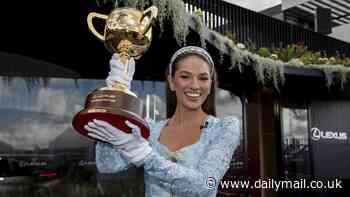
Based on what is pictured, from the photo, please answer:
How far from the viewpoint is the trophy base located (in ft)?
4.74

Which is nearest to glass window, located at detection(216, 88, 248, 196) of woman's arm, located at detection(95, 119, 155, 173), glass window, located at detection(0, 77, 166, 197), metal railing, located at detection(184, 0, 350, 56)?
metal railing, located at detection(184, 0, 350, 56)

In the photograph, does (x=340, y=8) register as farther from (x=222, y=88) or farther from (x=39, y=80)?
(x=39, y=80)

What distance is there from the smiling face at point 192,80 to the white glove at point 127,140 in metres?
0.26

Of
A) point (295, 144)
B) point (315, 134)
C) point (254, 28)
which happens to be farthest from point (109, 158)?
point (315, 134)

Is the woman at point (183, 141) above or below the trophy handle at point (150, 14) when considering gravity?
below

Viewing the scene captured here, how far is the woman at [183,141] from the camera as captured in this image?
143 cm

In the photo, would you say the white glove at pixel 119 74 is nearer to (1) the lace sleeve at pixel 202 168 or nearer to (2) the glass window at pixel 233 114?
(1) the lace sleeve at pixel 202 168

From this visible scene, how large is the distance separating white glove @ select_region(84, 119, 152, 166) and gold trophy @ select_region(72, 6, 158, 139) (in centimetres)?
2

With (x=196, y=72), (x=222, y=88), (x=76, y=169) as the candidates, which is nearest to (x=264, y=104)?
(x=222, y=88)

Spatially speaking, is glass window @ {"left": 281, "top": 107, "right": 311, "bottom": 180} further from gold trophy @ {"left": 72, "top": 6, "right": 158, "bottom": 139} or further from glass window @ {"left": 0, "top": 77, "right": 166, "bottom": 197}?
gold trophy @ {"left": 72, "top": 6, "right": 158, "bottom": 139}

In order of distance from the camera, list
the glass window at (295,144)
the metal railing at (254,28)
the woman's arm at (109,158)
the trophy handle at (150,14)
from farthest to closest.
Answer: the glass window at (295,144), the metal railing at (254,28), the trophy handle at (150,14), the woman's arm at (109,158)

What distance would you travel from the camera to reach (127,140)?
1.42 meters

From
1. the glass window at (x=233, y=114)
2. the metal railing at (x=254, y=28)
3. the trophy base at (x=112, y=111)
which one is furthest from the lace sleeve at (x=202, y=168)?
the glass window at (x=233, y=114)

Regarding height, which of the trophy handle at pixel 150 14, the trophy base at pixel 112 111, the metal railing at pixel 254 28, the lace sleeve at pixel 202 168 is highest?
the metal railing at pixel 254 28
